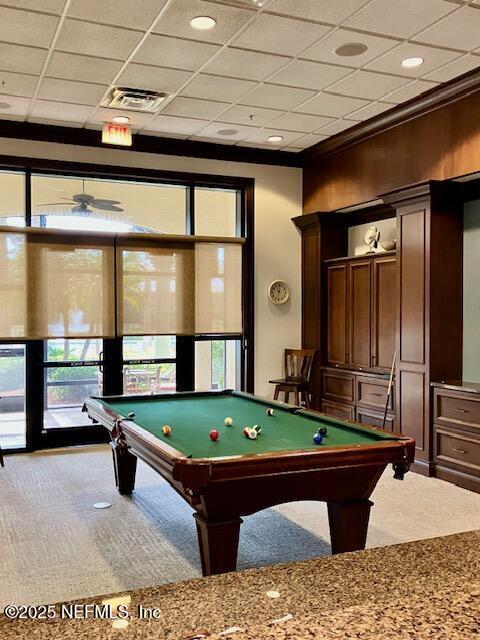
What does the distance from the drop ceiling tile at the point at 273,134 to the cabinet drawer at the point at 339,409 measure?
2.91m

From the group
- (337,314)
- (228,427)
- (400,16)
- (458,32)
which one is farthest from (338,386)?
(400,16)

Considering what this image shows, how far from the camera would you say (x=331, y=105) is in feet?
18.5

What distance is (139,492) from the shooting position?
4898 millimetres

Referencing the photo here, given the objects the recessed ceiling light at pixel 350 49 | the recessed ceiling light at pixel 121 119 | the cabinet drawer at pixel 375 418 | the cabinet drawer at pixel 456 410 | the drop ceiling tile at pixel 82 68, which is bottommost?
the cabinet drawer at pixel 375 418

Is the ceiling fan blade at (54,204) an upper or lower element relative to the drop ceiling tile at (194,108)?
A: lower

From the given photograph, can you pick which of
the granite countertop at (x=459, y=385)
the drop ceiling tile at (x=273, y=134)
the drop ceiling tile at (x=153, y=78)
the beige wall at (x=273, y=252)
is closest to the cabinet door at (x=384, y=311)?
the granite countertop at (x=459, y=385)

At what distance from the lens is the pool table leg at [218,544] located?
9.63ft

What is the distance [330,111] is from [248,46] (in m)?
1.64

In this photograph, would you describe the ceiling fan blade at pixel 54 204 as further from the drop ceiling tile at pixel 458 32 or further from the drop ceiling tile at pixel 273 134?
the drop ceiling tile at pixel 458 32

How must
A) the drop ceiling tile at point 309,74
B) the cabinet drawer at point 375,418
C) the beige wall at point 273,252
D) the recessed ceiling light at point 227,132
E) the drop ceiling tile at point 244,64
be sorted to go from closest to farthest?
the drop ceiling tile at point 244,64, the drop ceiling tile at point 309,74, the cabinet drawer at point 375,418, the recessed ceiling light at point 227,132, the beige wall at point 273,252

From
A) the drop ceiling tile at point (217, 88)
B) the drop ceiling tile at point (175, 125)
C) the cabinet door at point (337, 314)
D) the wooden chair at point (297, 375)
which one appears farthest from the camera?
the wooden chair at point (297, 375)

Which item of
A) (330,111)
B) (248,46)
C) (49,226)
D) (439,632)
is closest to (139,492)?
(49,226)

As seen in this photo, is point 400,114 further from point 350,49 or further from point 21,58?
point 21,58

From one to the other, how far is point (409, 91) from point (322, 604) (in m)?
5.00
